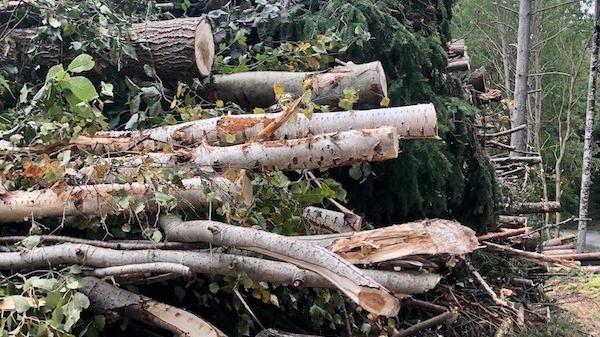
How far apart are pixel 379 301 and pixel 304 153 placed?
85 cm

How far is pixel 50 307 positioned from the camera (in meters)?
2.24

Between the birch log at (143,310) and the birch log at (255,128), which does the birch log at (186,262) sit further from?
the birch log at (255,128)

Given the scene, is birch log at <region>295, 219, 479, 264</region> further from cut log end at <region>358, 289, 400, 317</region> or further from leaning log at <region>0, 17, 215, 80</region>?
leaning log at <region>0, 17, 215, 80</region>

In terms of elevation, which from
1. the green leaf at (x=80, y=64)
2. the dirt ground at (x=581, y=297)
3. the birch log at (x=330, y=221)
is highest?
the green leaf at (x=80, y=64)

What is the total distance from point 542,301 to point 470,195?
84.0 inches

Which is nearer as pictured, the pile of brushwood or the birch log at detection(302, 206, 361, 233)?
the pile of brushwood

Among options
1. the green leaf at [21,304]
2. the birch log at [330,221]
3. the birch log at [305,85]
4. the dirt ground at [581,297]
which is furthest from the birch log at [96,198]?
the dirt ground at [581,297]

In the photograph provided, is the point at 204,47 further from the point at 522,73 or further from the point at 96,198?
the point at 522,73

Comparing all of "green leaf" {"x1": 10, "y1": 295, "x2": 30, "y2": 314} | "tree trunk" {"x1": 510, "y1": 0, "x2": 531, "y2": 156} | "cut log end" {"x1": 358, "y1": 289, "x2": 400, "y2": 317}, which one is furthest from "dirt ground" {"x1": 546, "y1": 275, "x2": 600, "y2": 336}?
"green leaf" {"x1": 10, "y1": 295, "x2": 30, "y2": 314}

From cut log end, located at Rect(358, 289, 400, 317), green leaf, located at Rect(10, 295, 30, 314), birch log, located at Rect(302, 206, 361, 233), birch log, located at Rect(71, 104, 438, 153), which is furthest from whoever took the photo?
birch log, located at Rect(302, 206, 361, 233)

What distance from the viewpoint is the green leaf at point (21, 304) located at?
7.13 ft

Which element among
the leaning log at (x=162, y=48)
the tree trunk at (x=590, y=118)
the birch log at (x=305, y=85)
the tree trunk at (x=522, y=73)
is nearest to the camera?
the birch log at (x=305, y=85)

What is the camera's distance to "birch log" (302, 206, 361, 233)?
10.5ft

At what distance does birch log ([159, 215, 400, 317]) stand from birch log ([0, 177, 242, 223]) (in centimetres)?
12
